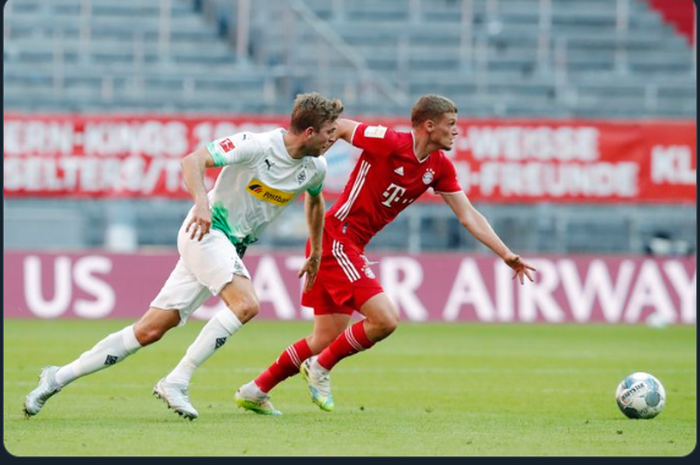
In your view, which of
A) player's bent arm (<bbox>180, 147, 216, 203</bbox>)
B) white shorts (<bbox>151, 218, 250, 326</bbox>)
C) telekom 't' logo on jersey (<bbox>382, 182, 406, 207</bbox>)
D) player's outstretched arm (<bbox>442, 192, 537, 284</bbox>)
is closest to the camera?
player's bent arm (<bbox>180, 147, 216, 203</bbox>)

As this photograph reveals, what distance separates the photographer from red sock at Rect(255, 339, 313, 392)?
932 cm

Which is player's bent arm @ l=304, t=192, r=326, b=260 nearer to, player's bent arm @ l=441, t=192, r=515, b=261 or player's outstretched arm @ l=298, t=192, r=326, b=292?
player's outstretched arm @ l=298, t=192, r=326, b=292

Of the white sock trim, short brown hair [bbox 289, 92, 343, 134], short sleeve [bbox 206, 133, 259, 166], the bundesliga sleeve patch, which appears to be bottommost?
the white sock trim

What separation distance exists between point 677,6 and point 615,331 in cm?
1270

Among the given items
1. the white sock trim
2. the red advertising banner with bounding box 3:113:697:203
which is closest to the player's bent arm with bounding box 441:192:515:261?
the white sock trim

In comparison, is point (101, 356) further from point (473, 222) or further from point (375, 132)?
point (473, 222)

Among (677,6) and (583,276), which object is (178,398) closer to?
(583,276)

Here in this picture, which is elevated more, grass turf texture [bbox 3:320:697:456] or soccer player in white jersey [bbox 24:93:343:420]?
soccer player in white jersey [bbox 24:93:343:420]

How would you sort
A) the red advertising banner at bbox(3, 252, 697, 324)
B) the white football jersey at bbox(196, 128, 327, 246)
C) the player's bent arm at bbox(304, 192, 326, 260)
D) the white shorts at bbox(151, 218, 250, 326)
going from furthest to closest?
the red advertising banner at bbox(3, 252, 697, 324) < the player's bent arm at bbox(304, 192, 326, 260) < the white football jersey at bbox(196, 128, 327, 246) < the white shorts at bbox(151, 218, 250, 326)

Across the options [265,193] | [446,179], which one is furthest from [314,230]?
[446,179]

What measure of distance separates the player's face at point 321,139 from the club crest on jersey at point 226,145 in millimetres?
502

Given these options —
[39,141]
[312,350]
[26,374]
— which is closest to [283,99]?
[39,141]

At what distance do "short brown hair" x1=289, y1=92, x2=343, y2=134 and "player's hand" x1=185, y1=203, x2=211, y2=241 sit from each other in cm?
92

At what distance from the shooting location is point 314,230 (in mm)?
9336
